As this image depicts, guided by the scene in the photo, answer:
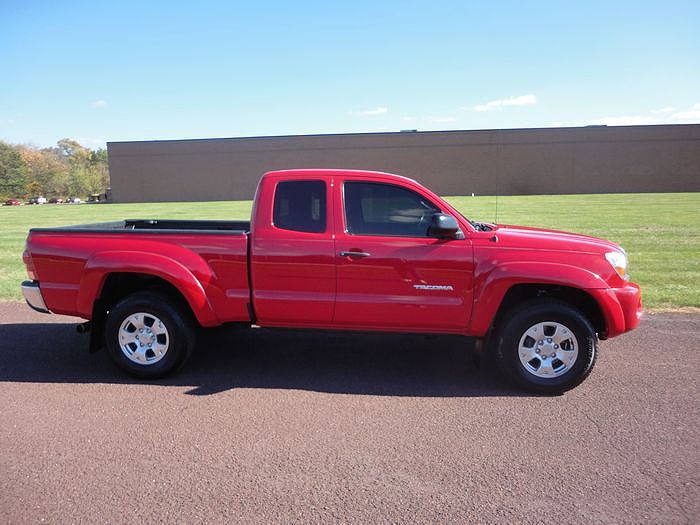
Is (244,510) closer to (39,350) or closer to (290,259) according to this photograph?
(290,259)

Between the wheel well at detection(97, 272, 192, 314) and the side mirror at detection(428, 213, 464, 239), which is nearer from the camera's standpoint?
the side mirror at detection(428, 213, 464, 239)

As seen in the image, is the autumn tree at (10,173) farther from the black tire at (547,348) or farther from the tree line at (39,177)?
the black tire at (547,348)

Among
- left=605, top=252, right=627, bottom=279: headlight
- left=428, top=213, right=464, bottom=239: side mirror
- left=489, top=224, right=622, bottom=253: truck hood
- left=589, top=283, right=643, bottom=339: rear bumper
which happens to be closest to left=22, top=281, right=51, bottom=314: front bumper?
left=428, top=213, right=464, bottom=239: side mirror

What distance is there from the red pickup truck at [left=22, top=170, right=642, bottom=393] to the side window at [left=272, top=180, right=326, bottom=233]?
0.04ft

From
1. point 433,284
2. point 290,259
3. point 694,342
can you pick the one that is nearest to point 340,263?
point 290,259

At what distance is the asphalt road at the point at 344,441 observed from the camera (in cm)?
298

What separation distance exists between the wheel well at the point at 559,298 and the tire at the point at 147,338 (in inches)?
114

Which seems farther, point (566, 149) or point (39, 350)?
point (566, 149)

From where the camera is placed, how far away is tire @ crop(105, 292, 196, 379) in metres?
4.85

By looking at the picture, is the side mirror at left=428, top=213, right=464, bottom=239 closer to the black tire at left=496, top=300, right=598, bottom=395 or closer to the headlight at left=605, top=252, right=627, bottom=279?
the black tire at left=496, top=300, right=598, bottom=395

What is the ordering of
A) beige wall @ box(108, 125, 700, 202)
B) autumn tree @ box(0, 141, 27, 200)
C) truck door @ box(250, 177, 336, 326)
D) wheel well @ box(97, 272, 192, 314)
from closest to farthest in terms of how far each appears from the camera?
1. truck door @ box(250, 177, 336, 326)
2. wheel well @ box(97, 272, 192, 314)
3. beige wall @ box(108, 125, 700, 202)
4. autumn tree @ box(0, 141, 27, 200)

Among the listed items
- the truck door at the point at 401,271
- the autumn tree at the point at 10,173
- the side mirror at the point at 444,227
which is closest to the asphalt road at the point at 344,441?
the truck door at the point at 401,271

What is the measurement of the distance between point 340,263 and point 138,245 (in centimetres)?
186

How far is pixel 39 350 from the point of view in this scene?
18.9ft
